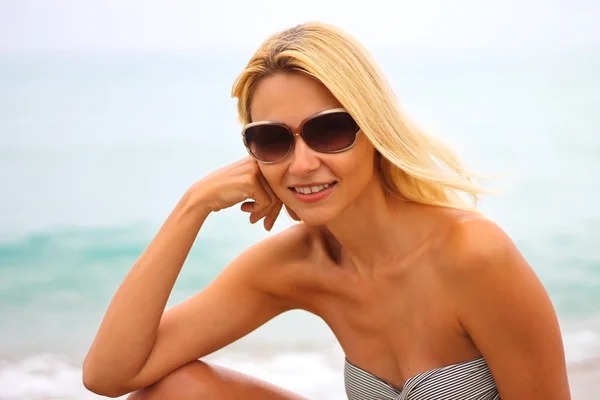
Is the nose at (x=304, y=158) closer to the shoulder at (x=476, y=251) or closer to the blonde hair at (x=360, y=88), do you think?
the blonde hair at (x=360, y=88)

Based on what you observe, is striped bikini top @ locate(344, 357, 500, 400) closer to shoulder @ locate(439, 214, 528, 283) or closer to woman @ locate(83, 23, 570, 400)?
woman @ locate(83, 23, 570, 400)

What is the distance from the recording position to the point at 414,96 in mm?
13367

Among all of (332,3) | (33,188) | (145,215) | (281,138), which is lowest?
(281,138)

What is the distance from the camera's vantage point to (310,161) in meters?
2.64

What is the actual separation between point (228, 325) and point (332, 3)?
1152cm

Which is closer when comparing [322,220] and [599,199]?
[322,220]

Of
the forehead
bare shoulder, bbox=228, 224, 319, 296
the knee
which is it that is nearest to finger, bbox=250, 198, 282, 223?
bare shoulder, bbox=228, 224, 319, 296

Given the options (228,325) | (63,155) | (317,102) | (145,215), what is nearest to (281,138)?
(317,102)

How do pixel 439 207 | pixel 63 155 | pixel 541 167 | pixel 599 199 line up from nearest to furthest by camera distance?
pixel 439 207
pixel 599 199
pixel 541 167
pixel 63 155

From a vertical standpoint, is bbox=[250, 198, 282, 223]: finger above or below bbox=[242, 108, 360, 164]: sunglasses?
below

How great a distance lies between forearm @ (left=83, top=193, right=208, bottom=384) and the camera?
9.93ft

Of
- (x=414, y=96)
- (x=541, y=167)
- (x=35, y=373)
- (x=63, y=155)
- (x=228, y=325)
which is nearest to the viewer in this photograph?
(x=228, y=325)

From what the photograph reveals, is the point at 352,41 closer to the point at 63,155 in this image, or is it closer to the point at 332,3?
the point at 63,155

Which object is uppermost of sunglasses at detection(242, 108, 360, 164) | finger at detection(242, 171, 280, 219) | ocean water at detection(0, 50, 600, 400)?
ocean water at detection(0, 50, 600, 400)
